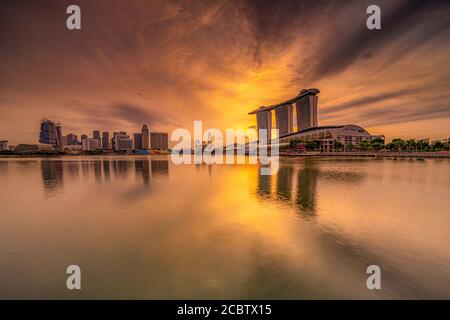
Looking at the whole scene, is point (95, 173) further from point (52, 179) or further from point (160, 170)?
point (160, 170)

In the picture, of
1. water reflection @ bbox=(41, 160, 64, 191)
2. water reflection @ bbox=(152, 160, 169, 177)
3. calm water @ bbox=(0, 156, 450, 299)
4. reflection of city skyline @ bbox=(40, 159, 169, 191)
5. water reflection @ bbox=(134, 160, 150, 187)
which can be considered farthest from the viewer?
water reflection @ bbox=(152, 160, 169, 177)

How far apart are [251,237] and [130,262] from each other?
671cm

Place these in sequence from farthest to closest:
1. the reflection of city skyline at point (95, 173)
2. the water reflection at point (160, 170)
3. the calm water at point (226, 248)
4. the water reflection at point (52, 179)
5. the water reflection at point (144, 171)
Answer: the water reflection at point (160, 170), the water reflection at point (144, 171), the reflection of city skyline at point (95, 173), the water reflection at point (52, 179), the calm water at point (226, 248)

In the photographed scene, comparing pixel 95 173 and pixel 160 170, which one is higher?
pixel 95 173

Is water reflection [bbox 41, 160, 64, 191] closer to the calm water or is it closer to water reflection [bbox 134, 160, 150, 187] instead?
the calm water

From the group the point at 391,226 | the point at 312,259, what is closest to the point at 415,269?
the point at 312,259

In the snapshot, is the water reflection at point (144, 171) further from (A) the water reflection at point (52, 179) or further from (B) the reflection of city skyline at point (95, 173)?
(A) the water reflection at point (52, 179)

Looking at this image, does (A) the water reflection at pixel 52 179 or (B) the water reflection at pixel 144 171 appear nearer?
(A) the water reflection at pixel 52 179

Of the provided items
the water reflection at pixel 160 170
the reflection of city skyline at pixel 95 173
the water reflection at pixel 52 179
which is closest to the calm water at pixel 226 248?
the water reflection at pixel 52 179

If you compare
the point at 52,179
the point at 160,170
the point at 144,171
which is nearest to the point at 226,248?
the point at 52,179

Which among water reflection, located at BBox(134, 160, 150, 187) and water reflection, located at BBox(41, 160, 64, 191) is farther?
water reflection, located at BBox(134, 160, 150, 187)

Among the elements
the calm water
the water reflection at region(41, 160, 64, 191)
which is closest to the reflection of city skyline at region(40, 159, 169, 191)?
the water reflection at region(41, 160, 64, 191)

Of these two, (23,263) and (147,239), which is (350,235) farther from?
(23,263)
